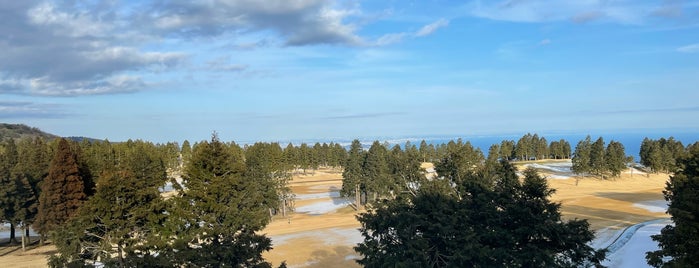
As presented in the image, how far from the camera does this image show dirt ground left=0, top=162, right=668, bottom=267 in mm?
40000

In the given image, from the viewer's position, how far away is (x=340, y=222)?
5956 cm

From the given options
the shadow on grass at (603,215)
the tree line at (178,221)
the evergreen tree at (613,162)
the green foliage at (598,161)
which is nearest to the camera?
the tree line at (178,221)

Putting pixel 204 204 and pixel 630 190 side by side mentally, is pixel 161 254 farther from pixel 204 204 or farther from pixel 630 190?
pixel 630 190

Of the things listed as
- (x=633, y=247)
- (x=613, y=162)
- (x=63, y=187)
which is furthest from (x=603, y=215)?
(x=63, y=187)

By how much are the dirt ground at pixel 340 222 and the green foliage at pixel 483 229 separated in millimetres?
14919

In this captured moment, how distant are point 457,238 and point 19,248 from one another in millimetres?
50820

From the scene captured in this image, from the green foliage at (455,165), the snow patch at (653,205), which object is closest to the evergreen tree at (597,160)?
the snow patch at (653,205)

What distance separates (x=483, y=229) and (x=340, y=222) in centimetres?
3969

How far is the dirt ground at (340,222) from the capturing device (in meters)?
40.0

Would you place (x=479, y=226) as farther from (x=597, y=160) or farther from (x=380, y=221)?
(x=597, y=160)

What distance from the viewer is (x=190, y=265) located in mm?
19672

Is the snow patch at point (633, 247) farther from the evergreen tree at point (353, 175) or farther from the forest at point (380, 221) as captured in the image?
the evergreen tree at point (353, 175)

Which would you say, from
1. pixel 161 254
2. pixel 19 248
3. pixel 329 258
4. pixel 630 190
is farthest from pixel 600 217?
pixel 19 248

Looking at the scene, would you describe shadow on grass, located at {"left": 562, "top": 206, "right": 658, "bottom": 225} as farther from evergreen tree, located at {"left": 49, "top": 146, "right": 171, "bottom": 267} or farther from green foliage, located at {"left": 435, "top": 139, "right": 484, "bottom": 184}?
evergreen tree, located at {"left": 49, "top": 146, "right": 171, "bottom": 267}
